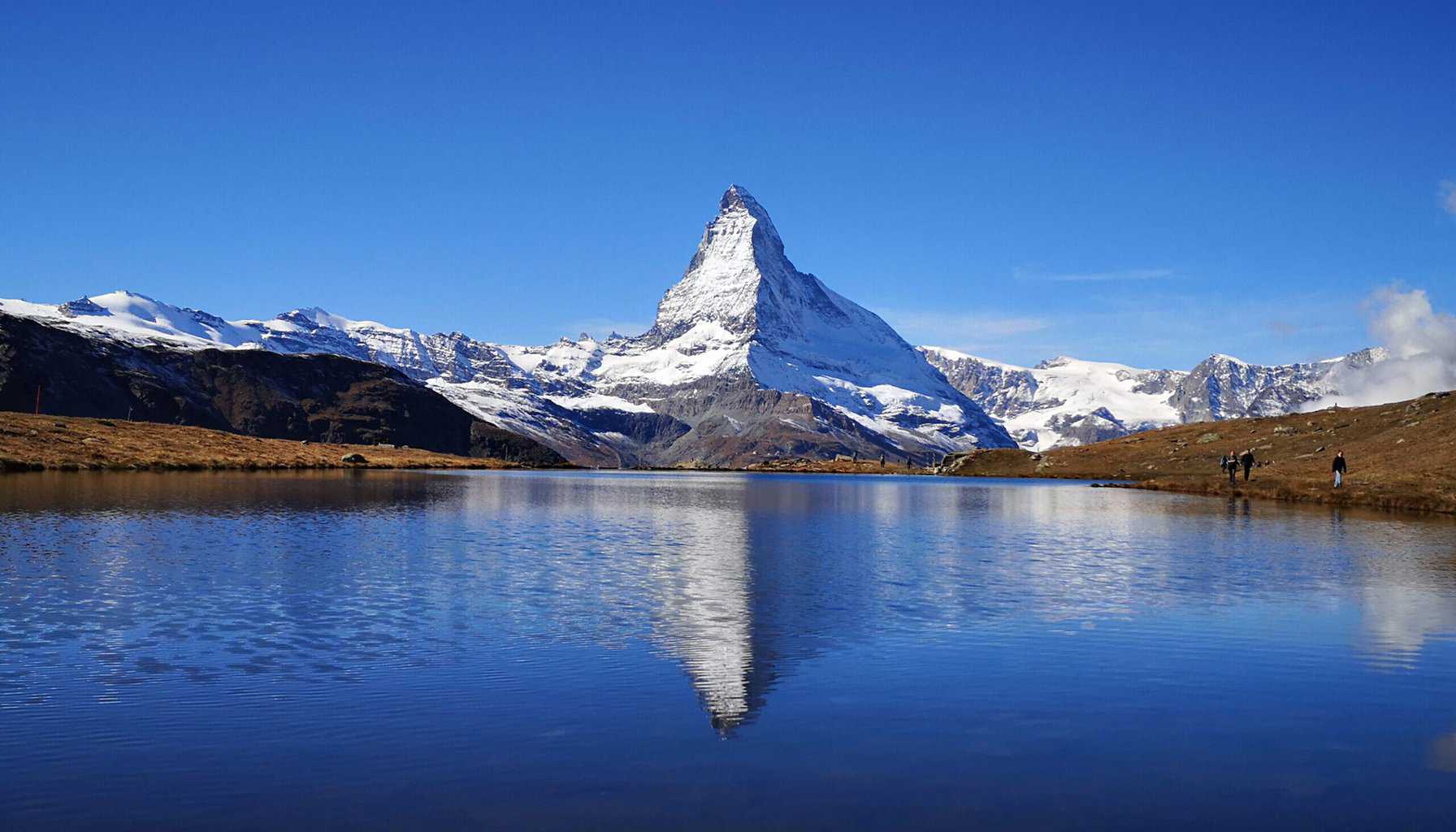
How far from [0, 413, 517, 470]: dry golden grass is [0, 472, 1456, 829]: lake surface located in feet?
300

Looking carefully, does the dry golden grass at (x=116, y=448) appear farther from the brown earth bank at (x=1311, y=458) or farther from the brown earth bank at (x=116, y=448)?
the brown earth bank at (x=1311, y=458)

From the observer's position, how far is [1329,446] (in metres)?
132

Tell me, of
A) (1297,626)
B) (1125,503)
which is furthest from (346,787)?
(1125,503)

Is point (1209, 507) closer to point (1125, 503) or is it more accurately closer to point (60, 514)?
point (1125, 503)

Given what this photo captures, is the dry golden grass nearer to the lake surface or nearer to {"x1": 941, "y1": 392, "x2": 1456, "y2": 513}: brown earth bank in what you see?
the lake surface

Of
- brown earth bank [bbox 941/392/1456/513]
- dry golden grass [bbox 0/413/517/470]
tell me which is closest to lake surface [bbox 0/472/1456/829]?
brown earth bank [bbox 941/392/1456/513]

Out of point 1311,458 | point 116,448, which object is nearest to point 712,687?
point 1311,458

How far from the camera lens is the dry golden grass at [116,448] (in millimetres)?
129875

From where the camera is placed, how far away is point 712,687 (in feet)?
75.7

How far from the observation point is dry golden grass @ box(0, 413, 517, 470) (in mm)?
129875

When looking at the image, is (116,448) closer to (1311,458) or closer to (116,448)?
(116,448)

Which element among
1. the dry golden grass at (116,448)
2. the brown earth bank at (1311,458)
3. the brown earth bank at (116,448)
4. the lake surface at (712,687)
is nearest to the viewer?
the lake surface at (712,687)

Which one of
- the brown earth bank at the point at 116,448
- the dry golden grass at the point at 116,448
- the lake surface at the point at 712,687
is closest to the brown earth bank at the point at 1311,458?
the lake surface at the point at 712,687

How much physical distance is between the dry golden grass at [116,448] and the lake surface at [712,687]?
9156cm
